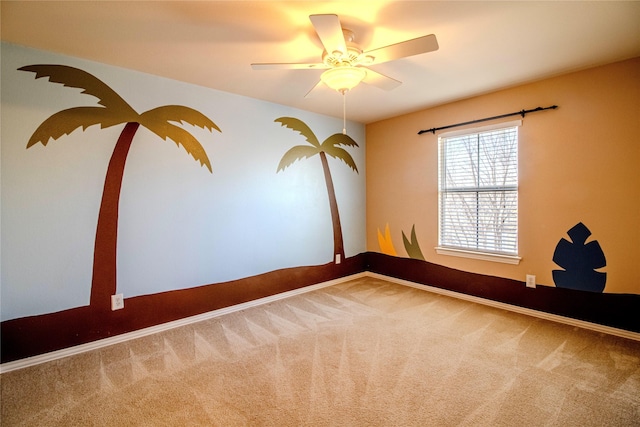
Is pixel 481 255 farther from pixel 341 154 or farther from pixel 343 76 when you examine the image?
pixel 343 76

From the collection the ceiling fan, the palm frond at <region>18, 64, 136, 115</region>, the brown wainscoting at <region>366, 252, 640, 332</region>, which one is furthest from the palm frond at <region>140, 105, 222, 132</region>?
the brown wainscoting at <region>366, 252, 640, 332</region>

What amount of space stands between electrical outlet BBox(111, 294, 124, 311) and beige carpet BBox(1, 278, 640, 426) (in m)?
0.32

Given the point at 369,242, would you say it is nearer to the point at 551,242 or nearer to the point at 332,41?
the point at 551,242

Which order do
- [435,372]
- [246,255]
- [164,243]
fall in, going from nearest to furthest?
[435,372] → [164,243] → [246,255]

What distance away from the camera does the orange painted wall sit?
2.53 m

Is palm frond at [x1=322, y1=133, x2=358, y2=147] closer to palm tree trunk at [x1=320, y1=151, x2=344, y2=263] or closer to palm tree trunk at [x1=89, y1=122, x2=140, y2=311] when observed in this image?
palm tree trunk at [x1=320, y1=151, x2=344, y2=263]

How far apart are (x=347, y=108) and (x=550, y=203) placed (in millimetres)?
2489

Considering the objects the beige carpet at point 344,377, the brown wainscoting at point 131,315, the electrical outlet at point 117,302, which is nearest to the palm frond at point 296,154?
the brown wainscoting at point 131,315

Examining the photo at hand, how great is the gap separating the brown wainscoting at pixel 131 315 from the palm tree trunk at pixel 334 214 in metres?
0.62

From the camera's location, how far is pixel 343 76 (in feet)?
6.69

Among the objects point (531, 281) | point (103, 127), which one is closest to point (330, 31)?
point (103, 127)

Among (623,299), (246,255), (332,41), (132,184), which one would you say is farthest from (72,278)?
(623,299)

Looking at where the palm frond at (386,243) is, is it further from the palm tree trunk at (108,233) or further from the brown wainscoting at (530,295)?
the palm tree trunk at (108,233)

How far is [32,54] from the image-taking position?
222 cm
